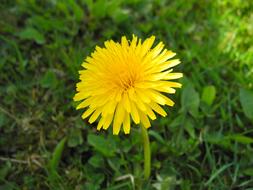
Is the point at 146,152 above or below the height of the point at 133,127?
below

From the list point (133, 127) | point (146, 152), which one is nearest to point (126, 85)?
point (146, 152)

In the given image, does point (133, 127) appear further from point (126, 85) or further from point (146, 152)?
point (126, 85)

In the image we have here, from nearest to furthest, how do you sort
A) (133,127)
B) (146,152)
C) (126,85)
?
1. (126,85)
2. (146,152)
3. (133,127)

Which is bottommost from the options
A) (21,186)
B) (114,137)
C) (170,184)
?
(170,184)

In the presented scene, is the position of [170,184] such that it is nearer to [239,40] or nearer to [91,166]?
[91,166]

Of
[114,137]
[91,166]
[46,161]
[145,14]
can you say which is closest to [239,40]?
[145,14]

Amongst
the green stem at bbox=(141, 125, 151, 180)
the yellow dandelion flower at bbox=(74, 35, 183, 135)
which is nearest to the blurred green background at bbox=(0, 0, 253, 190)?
the green stem at bbox=(141, 125, 151, 180)
